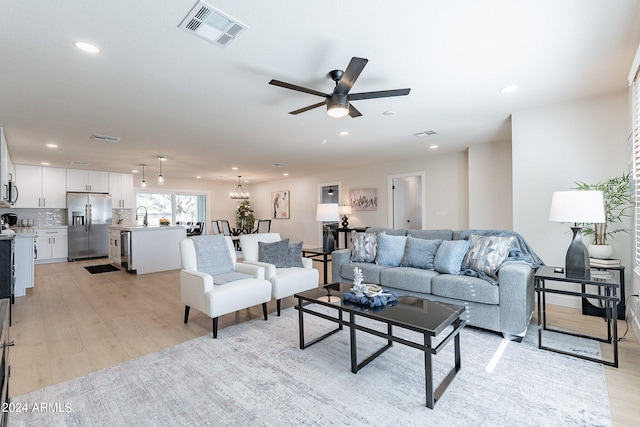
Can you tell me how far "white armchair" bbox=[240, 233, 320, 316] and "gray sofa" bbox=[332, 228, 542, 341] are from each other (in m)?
0.90

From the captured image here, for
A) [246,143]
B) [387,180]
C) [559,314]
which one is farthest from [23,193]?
[559,314]

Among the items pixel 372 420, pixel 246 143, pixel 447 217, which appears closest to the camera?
pixel 372 420

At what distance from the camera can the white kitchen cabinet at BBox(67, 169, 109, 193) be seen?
299 inches

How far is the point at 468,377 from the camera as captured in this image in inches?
84.7

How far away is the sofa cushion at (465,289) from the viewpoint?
112 inches

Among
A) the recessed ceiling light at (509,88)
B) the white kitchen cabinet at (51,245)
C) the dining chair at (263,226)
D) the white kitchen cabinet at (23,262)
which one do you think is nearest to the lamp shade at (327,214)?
the recessed ceiling light at (509,88)

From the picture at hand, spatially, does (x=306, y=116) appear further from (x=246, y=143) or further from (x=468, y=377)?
(x=468, y=377)

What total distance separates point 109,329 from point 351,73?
342 centimetres

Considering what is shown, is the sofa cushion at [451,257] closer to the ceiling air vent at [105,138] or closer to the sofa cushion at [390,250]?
the sofa cushion at [390,250]

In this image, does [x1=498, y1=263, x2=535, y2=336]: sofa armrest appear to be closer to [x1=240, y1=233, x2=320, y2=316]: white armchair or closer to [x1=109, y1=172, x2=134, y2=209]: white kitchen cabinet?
[x1=240, y1=233, x2=320, y2=316]: white armchair

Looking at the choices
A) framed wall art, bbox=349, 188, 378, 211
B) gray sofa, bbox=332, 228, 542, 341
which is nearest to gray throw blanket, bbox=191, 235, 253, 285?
gray sofa, bbox=332, 228, 542, 341

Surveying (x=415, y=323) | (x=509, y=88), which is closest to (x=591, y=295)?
(x=415, y=323)

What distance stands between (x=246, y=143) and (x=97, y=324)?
3278 mm

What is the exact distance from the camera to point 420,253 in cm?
365
